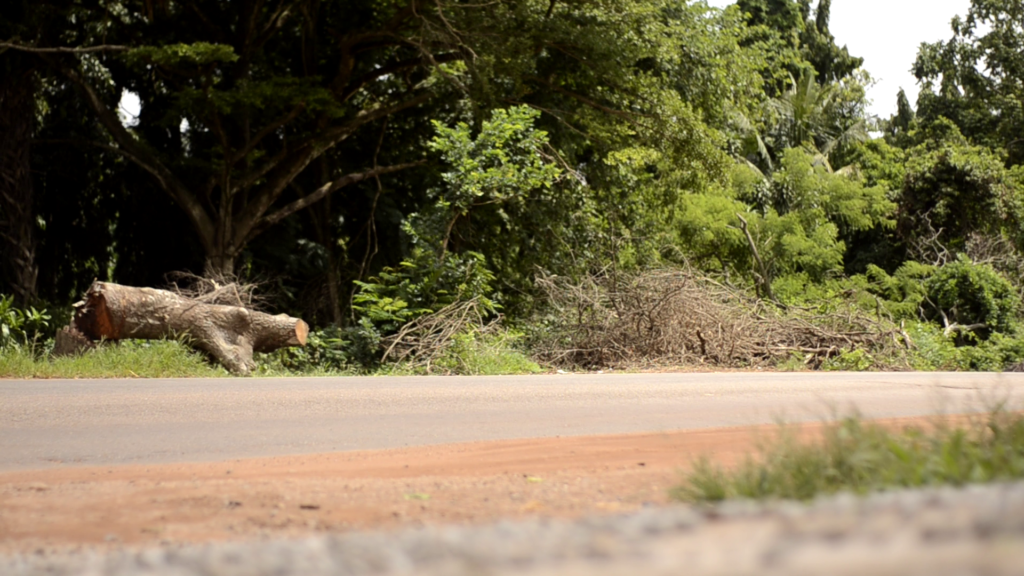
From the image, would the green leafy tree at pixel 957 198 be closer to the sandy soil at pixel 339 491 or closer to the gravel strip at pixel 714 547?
the sandy soil at pixel 339 491

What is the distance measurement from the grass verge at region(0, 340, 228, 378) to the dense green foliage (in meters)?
2.73

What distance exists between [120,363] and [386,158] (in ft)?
43.3

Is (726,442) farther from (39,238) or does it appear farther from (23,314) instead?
(39,238)

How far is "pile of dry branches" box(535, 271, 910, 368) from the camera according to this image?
16.5 metres

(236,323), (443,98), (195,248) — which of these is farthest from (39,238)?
(236,323)

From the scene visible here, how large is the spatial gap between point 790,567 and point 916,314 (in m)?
29.8

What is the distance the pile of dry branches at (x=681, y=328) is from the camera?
54.2ft

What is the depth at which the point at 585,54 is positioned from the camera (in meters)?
20.3

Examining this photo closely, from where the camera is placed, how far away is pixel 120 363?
12539 millimetres

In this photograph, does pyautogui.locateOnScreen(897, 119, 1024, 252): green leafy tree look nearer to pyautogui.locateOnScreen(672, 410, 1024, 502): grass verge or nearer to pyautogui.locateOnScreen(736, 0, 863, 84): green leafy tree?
pyautogui.locateOnScreen(736, 0, 863, 84): green leafy tree

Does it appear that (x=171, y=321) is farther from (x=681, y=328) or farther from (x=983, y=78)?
(x=983, y=78)

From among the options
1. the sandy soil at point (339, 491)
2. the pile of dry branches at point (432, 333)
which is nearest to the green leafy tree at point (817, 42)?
the pile of dry branches at point (432, 333)

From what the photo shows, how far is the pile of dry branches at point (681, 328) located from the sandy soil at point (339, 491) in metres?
10.1

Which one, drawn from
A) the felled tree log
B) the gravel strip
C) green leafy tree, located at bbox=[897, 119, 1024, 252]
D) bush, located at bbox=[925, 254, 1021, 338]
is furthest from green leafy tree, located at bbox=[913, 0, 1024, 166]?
the gravel strip
